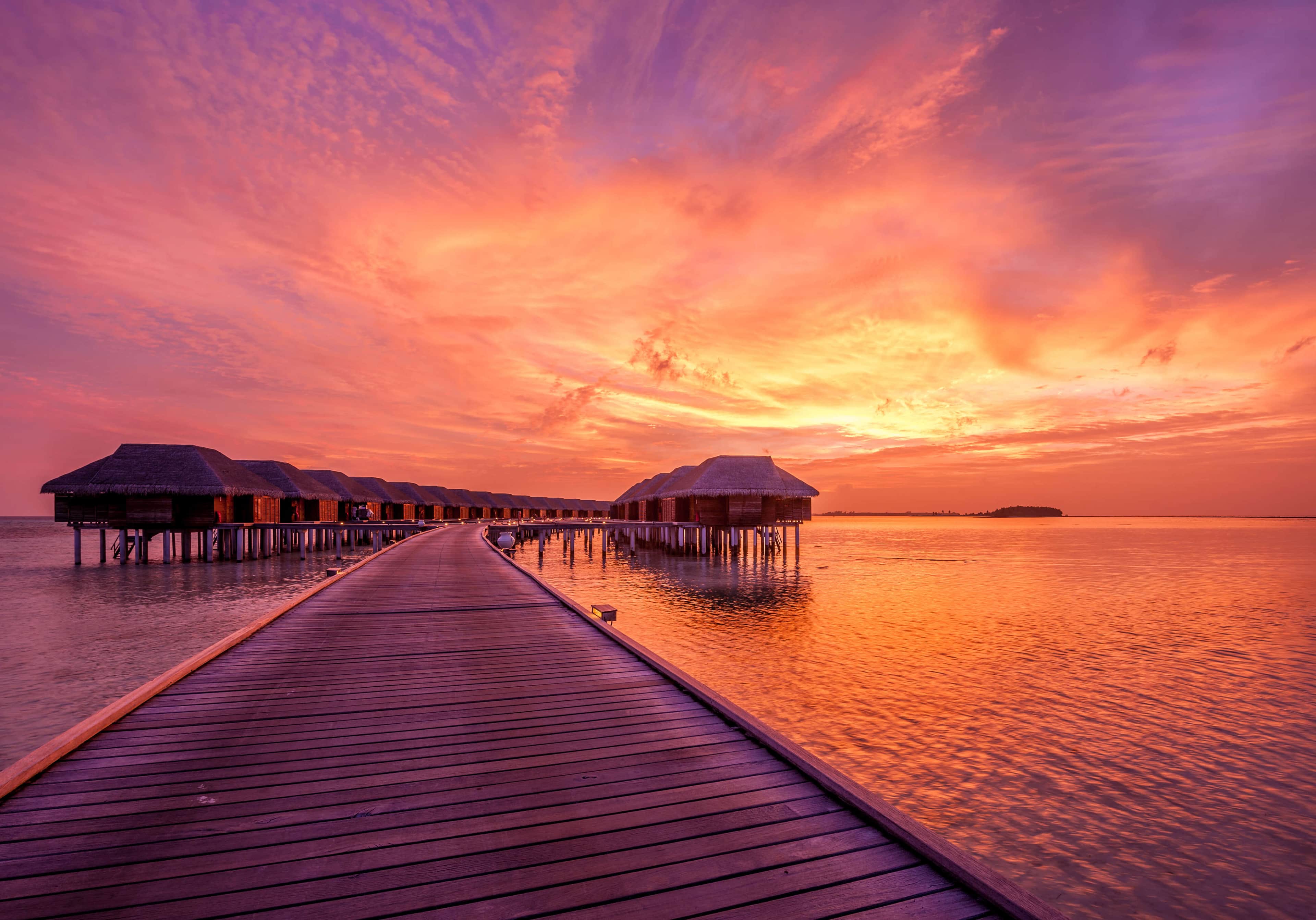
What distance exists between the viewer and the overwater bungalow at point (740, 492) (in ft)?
122

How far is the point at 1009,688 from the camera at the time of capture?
11.4 metres

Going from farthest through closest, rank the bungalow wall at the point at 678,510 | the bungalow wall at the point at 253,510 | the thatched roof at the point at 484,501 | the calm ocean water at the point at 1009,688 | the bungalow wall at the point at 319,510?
the thatched roof at the point at 484,501 → the bungalow wall at the point at 319,510 → the bungalow wall at the point at 678,510 → the bungalow wall at the point at 253,510 → the calm ocean water at the point at 1009,688

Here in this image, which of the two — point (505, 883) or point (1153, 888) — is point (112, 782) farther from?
point (1153, 888)

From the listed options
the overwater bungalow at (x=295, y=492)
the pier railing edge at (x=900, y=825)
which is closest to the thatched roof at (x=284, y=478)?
the overwater bungalow at (x=295, y=492)

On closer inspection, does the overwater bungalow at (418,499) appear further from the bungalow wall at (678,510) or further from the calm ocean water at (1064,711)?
the calm ocean water at (1064,711)

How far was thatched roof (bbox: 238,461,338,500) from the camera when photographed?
3872cm

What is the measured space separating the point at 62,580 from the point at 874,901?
3588 centimetres

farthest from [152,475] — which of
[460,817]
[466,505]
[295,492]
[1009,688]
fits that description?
[466,505]

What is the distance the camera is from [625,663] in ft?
23.1

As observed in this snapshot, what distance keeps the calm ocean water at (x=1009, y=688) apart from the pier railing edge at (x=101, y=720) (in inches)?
125

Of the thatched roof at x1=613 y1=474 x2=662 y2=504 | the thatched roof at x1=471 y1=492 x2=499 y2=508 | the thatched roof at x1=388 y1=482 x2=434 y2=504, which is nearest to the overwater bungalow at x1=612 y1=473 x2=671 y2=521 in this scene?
the thatched roof at x1=613 y1=474 x2=662 y2=504

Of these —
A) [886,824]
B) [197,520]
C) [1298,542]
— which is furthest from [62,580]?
[1298,542]

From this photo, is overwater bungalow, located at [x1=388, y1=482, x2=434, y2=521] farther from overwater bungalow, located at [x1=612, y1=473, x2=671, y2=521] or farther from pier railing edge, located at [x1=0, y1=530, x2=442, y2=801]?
pier railing edge, located at [x1=0, y1=530, x2=442, y2=801]

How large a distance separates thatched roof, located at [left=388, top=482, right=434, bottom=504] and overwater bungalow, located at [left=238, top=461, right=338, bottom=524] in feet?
53.5
